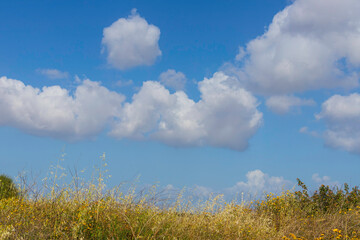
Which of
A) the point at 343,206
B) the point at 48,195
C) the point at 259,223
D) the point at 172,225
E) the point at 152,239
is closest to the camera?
the point at 152,239

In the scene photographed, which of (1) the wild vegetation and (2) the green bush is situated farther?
(2) the green bush

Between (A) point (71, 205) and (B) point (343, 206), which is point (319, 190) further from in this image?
(A) point (71, 205)

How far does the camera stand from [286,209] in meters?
11.5

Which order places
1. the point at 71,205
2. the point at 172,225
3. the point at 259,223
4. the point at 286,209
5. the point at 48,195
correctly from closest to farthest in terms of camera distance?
the point at 172,225
the point at 71,205
the point at 48,195
the point at 259,223
the point at 286,209

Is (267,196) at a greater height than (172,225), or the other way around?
(267,196)

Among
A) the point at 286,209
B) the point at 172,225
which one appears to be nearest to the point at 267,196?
the point at 286,209

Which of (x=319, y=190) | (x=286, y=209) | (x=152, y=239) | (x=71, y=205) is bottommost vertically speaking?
(x=152, y=239)

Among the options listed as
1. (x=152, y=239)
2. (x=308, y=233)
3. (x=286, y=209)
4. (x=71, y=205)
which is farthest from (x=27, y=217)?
(x=286, y=209)

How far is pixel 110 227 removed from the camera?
6.74m

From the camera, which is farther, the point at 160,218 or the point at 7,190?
the point at 7,190

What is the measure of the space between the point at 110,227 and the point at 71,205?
1.73 metres

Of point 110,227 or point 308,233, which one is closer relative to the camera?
point 110,227

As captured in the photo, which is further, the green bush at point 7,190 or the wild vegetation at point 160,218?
the green bush at point 7,190

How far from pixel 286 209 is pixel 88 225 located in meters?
6.75
